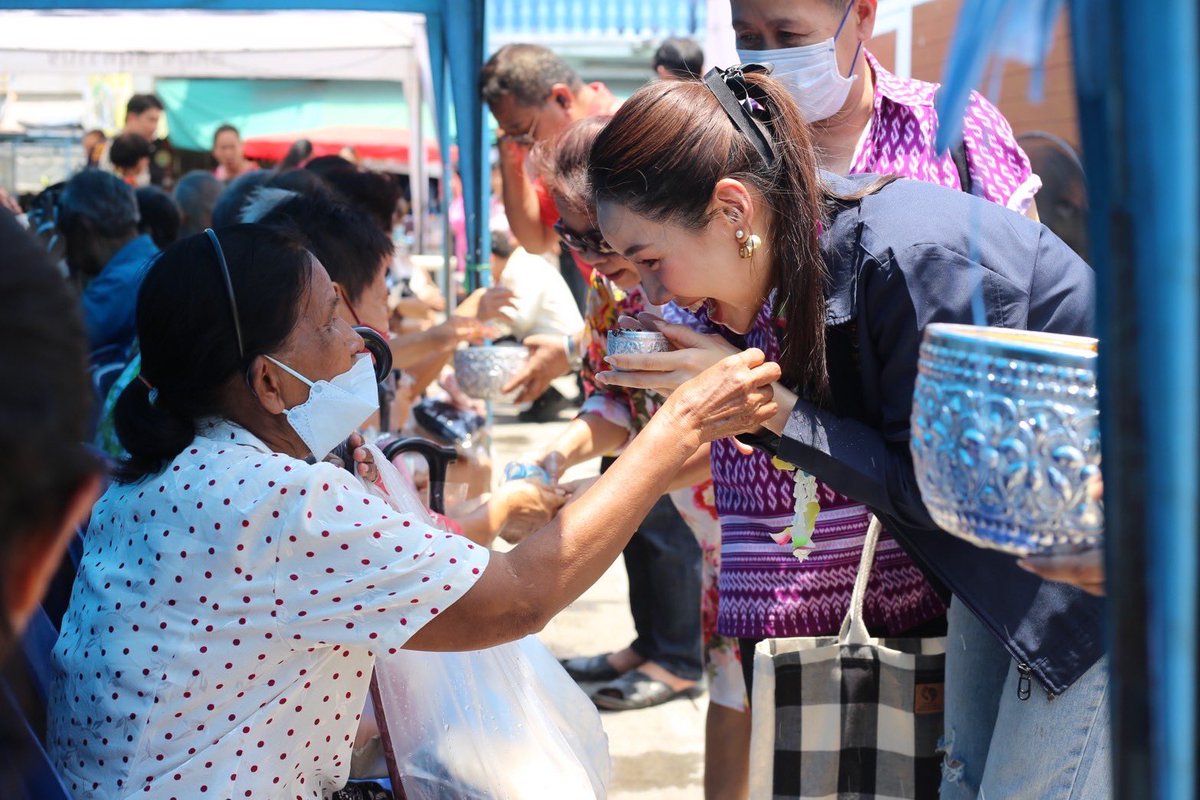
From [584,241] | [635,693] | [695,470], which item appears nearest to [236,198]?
[584,241]

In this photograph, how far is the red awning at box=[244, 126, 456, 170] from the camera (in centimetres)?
1450

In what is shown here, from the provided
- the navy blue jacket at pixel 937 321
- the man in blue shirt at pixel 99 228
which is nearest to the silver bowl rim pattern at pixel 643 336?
the navy blue jacket at pixel 937 321

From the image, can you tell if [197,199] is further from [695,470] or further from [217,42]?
[695,470]

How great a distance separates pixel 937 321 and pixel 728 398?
303 millimetres

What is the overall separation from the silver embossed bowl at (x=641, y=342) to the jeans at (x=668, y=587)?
214cm

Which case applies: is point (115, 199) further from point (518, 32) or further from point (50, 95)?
point (50, 95)

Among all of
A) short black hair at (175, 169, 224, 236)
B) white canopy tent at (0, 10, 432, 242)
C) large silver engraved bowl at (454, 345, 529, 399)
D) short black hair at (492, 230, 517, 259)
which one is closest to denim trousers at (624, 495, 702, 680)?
large silver engraved bowl at (454, 345, 529, 399)

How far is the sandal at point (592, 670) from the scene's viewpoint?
13.4 feet

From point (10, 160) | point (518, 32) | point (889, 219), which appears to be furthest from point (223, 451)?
point (10, 160)

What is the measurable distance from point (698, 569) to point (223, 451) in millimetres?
2663

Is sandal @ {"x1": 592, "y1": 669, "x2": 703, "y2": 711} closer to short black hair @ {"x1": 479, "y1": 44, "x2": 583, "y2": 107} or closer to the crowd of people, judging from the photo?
the crowd of people

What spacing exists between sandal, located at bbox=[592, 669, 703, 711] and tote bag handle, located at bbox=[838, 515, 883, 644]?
2.05 m

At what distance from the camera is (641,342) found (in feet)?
5.98

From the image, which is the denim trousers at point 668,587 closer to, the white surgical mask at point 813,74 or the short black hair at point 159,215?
the white surgical mask at point 813,74
